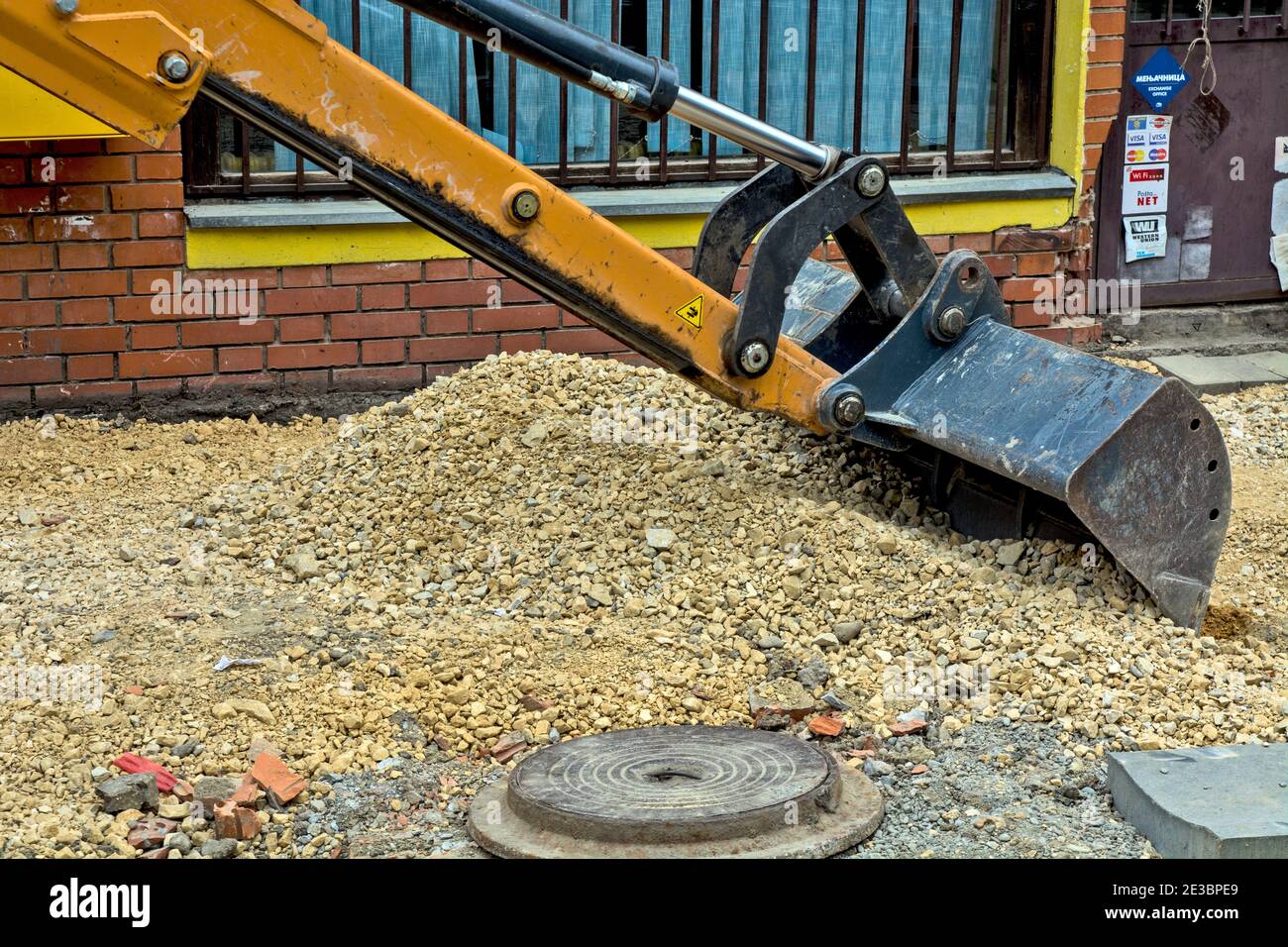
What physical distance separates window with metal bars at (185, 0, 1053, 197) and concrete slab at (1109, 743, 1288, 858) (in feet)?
12.9

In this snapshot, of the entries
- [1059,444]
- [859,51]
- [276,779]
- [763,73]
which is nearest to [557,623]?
[276,779]

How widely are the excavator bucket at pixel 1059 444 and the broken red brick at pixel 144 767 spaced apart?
6.87ft

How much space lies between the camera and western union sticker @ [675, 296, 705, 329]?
4301mm

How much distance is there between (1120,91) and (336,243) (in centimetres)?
364

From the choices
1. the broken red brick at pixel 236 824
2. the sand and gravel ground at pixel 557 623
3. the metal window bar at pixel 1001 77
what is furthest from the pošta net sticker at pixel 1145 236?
the broken red brick at pixel 236 824

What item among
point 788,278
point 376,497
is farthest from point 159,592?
point 788,278

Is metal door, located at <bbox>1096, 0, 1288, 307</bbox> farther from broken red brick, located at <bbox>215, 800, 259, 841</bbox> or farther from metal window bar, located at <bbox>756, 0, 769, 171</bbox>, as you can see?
broken red brick, located at <bbox>215, 800, 259, 841</bbox>

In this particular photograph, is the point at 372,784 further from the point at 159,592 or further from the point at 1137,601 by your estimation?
the point at 1137,601

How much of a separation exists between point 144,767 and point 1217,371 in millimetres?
5343

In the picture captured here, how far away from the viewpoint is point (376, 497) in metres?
5.11

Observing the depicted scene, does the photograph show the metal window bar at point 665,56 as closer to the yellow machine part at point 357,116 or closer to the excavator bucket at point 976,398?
the excavator bucket at point 976,398

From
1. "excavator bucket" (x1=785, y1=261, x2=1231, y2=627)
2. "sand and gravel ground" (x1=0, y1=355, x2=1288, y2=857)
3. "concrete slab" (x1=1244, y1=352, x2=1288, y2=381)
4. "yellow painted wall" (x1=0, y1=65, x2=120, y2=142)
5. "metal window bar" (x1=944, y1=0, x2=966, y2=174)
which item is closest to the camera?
"sand and gravel ground" (x1=0, y1=355, x2=1288, y2=857)

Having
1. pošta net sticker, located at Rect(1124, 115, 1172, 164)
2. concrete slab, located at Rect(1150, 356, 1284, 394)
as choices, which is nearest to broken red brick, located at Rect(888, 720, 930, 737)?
concrete slab, located at Rect(1150, 356, 1284, 394)

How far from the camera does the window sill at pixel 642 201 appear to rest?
6297 mm
